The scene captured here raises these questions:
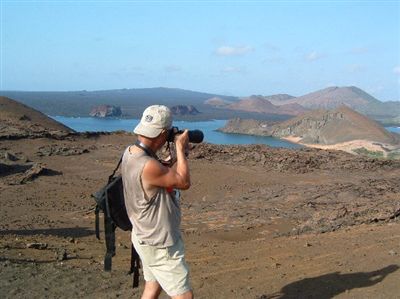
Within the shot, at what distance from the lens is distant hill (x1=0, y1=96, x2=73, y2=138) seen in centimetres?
2262

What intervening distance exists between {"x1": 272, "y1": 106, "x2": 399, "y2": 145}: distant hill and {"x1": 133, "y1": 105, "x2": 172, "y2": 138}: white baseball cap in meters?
38.5

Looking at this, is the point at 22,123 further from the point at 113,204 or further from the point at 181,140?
the point at 181,140

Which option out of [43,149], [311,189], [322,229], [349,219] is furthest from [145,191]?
[43,149]

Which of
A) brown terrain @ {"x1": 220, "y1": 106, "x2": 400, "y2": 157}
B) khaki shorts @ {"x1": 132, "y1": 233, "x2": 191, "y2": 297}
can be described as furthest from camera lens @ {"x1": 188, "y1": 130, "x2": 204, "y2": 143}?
brown terrain @ {"x1": 220, "y1": 106, "x2": 400, "y2": 157}

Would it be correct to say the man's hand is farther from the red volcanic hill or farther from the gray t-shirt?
the red volcanic hill

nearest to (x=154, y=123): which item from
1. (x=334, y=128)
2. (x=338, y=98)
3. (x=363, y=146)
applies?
(x=363, y=146)

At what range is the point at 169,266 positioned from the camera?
347 cm

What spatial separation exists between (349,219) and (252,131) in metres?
46.1

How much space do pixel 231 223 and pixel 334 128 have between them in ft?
117

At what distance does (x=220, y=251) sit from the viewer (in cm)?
716

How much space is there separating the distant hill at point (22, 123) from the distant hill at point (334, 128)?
22.5 meters

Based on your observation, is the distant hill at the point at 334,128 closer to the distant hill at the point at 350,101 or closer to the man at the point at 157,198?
the man at the point at 157,198

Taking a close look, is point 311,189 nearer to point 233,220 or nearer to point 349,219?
point 233,220

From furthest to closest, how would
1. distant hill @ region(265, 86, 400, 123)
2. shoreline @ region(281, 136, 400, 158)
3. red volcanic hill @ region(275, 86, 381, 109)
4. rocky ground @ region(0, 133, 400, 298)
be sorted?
red volcanic hill @ region(275, 86, 381, 109)
distant hill @ region(265, 86, 400, 123)
shoreline @ region(281, 136, 400, 158)
rocky ground @ region(0, 133, 400, 298)
